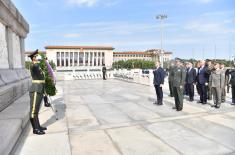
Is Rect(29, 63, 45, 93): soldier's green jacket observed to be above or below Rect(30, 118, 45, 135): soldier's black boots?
above

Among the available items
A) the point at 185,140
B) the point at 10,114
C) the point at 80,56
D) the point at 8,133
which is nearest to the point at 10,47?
the point at 10,114

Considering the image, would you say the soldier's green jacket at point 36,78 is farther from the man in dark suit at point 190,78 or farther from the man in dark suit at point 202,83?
the man in dark suit at point 190,78

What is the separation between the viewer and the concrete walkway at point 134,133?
178 inches

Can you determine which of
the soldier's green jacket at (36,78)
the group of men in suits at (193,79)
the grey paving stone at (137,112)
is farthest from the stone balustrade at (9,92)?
the group of men in suits at (193,79)

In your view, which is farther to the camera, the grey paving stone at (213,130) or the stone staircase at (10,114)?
the grey paving stone at (213,130)

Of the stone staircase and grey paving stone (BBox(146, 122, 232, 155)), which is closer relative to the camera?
the stone staircase

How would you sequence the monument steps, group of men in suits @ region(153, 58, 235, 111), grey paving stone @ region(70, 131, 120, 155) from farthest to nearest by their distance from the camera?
group of men in suits @ region(153, 58, 235, 111) → grey paving stone @ region(70, 131, 120, 155) → the monument steps

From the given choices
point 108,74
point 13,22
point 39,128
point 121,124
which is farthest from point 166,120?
point 108,74

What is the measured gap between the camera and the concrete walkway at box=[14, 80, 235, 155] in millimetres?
4523

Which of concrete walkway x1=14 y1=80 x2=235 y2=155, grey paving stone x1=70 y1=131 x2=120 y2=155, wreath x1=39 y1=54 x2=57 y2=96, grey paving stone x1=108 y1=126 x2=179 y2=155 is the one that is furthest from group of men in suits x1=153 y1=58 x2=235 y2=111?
wreath x1=39 y1=54 x2=57 y2=96

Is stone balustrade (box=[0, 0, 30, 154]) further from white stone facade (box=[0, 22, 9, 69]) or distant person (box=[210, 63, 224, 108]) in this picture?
distant person (box=[210, 63, 224, 108])

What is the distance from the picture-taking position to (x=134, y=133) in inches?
219

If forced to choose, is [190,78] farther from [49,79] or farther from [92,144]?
[92,144]

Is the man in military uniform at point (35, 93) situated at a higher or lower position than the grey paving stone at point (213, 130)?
higher
